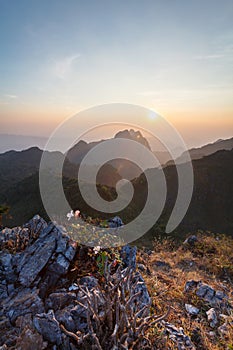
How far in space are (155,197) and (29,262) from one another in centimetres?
2505

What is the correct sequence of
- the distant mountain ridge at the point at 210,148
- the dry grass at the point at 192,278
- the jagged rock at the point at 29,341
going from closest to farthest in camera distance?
the jagged rock at the point at 29,341
the dry grass at the point at 192,278
the distant mountain ridge at the point at 210,148

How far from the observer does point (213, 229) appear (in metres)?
26.2

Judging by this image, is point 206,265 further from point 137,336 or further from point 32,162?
point 32,162

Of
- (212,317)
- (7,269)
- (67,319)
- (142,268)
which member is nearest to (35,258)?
(7,269)

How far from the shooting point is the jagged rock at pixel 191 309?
15.5 ft

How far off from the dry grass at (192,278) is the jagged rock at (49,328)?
4.20ft

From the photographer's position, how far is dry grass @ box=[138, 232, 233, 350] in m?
3.90

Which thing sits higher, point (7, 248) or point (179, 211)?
point (7, 248)

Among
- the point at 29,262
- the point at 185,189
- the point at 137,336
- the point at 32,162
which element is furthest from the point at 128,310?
the point at 32,162

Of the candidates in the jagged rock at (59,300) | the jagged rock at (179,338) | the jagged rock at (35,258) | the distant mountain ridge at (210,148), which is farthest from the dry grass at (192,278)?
the distant mountain ridge at (210,148)

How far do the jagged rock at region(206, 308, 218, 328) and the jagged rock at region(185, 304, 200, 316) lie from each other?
0.21 meters

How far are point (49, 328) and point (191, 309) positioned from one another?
302 centimetres

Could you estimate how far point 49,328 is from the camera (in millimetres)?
3039

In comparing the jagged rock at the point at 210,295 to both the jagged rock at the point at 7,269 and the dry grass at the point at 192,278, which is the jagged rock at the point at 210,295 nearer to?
the dry grass at the point at 192,278
